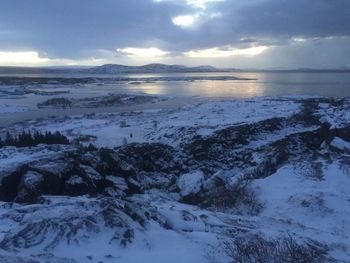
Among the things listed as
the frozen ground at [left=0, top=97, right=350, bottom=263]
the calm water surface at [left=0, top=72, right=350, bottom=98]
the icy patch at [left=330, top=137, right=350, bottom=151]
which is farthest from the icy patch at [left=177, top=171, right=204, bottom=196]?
the calm water surface at [left=0, top=72, right=350, bottom=98]

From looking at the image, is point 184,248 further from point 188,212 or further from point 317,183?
point 317,183

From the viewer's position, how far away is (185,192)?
15812 mm

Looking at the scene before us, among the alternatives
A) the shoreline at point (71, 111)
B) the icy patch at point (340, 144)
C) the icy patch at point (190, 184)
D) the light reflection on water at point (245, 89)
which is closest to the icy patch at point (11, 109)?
the shoreline at point (71, 111)

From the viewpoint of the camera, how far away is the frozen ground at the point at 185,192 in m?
9.58

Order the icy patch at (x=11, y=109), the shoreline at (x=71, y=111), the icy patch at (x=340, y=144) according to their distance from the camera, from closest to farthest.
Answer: the icy patch at (x=340, y=144) < the shoreline at (x=71, y=111) < the icy patch at (x=11, y=109)

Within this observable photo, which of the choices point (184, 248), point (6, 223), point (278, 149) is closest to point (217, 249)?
point (184, 248)

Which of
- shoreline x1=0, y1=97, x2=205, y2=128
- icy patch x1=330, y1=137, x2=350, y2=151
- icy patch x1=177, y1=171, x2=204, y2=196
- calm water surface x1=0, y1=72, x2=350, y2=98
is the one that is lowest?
calm water surface x1=0, y1=72, x2=350, y2=98

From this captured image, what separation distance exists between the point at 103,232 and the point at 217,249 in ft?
8.79

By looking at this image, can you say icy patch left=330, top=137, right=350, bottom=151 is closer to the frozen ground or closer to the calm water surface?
the frozen ground

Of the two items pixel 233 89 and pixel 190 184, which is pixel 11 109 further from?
pixel 233 89

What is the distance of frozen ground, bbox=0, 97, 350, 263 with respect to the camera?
9578 millimetres

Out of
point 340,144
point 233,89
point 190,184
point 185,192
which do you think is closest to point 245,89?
point 233,89

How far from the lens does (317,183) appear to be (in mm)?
16047

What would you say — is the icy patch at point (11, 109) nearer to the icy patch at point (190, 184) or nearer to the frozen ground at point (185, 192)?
the frozen ground at point (185, 192)
